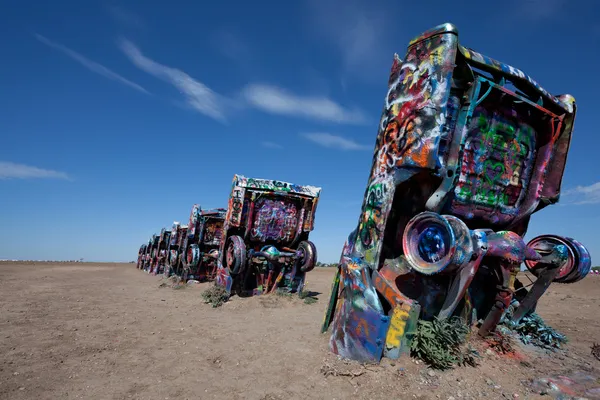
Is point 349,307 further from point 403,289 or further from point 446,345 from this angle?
point 446,345

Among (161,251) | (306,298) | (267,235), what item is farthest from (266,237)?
(161,251)

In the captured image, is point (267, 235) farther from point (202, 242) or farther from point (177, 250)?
point (177, 250)

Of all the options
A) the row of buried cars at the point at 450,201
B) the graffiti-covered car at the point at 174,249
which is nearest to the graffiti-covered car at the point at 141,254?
the graffiti-covered car at the point at 174,249

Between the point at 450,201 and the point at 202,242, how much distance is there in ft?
34.1

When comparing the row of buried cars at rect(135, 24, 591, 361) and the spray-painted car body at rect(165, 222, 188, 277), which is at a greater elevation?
the row of buried cars at rect(135, 24, 591, 361)

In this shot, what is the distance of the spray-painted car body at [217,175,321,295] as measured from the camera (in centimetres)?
916

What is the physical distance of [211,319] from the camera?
664 cm

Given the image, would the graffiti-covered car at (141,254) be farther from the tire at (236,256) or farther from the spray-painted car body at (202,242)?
the tire at (236,256)

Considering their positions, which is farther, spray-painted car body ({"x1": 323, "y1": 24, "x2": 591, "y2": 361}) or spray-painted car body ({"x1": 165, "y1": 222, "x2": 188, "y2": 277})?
spray-painted car body ({"x1": 165, "y1": 222, "x2": 188, "y2": 277})

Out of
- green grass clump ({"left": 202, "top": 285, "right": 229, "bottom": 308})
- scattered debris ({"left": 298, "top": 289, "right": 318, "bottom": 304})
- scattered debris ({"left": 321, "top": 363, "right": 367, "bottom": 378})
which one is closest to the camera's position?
scattered debris ({"left": 321, "top": 363, "right": 367, "bottom": 378})

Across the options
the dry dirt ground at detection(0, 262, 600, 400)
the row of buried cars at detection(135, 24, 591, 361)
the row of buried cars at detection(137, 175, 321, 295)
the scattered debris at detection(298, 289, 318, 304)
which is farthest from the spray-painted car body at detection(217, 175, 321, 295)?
the row of buried cars at detection(135, 24, 591, 361)

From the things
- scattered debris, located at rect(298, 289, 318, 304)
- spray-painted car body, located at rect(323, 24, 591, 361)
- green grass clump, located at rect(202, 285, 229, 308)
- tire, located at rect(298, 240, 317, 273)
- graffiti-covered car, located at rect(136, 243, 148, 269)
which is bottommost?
graffiti-covered car, located at rect(136, 243, 148, 269)

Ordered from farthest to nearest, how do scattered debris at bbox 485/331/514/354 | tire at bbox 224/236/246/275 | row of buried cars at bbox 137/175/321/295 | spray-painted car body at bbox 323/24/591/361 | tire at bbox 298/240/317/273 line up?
tire at bbox 298/240/317/273, row of buried cars at bbox 137/175/321/295, tire at bbox 224/236/246/275, scattered debris at bbox 485/331/514/354, spray-painted car body at bbox 323/24/591/361

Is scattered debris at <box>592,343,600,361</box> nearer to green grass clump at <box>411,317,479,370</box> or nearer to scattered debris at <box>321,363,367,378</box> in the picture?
green grass clump at <box>411,317,479,370</box>
